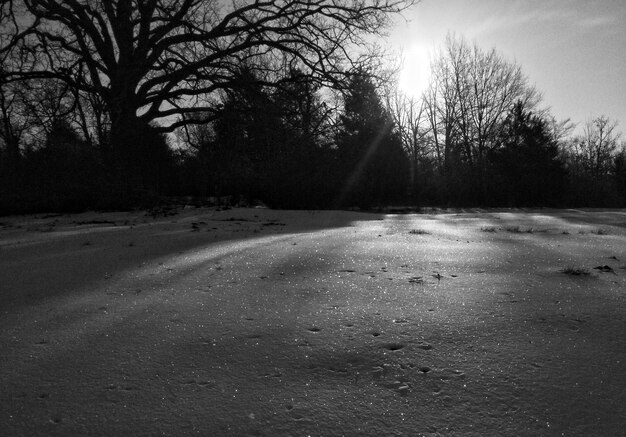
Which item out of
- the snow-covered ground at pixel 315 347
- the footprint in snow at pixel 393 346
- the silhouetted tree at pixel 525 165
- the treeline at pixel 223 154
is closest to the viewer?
the snow-covered ground at pixel 315 347

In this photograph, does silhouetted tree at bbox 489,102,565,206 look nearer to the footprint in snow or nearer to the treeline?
the treeline

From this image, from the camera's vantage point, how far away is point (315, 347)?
5.59 ft

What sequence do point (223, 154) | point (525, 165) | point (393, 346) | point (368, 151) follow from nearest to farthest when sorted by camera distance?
point (393, 346) < point (223, 154) < point (368, 151) < point (525, 165)

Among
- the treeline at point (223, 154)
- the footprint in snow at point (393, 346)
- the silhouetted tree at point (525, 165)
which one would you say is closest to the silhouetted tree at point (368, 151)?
the treeline at point (223, 154)

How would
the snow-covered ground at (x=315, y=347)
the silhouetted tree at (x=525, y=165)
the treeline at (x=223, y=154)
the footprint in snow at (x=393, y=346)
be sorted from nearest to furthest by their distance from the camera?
→ the snow-covered ground at (x=315, y=347)
the footprint in snow at (x=393, y=346)
the treeline at (x=223, y=154)
the silhouetted tree at (x=525, y=165)

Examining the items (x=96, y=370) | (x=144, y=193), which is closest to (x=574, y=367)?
(x=96, y=370)

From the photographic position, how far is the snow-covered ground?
4.03 ft

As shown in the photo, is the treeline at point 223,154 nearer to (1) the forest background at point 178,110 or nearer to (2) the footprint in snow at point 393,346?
(1) the forest background at point 178,110

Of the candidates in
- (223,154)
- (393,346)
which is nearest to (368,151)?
(223,154)

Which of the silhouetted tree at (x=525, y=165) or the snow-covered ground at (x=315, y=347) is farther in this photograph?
the silhouetted tree at (x=525, y=165)

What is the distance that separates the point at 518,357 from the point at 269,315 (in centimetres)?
112

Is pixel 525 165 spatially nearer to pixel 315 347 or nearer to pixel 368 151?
pixel 368 151

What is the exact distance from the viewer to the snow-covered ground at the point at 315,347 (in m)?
1.23

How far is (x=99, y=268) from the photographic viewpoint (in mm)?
3229
